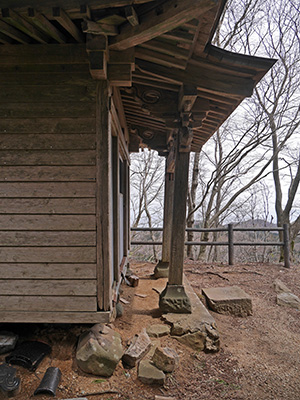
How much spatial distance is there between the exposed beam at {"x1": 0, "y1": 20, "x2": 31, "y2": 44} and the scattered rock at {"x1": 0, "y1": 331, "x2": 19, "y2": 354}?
2916mm

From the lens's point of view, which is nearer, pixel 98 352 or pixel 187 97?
pixel 98 352

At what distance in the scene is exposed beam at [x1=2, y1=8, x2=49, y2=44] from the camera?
1.84 metres

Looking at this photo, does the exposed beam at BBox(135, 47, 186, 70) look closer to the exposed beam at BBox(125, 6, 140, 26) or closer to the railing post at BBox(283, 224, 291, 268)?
the exposed beam at BBox(125, 6, 140, 26)

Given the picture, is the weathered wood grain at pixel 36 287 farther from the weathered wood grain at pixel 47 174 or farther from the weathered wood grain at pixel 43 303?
the weathered wood grain at pixel 47 174

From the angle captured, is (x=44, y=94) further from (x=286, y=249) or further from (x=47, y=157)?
(x=286, y=249)

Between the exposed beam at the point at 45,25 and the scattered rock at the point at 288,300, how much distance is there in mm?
5402

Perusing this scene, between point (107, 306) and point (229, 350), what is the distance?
1.67 meters

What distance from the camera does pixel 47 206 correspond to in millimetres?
2420

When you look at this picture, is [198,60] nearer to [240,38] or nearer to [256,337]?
[256,337]

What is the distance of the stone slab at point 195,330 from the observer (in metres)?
2.85

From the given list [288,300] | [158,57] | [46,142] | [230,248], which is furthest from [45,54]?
[230,248]

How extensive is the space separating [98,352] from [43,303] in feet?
2.38

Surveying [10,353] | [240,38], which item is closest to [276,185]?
[240,38]

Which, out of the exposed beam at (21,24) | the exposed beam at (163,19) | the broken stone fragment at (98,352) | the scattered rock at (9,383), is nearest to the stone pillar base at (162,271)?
the broken stone fragment at (98,352)
